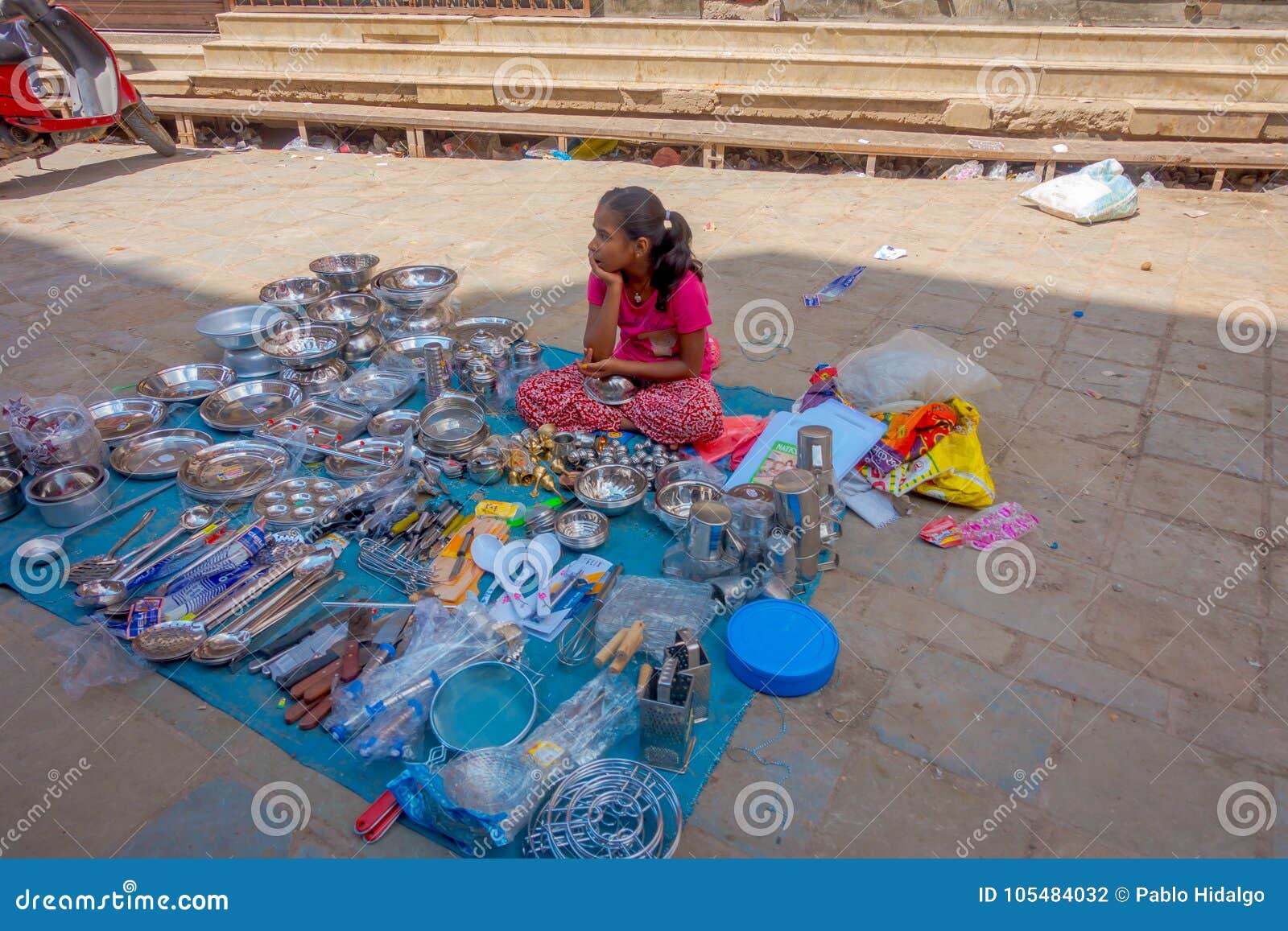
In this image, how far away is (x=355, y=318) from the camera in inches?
179

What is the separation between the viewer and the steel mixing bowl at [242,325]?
4.16 meters

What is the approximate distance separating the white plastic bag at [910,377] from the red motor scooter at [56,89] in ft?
26.6

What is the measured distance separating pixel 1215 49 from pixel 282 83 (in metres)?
10.2

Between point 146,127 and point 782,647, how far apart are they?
31.5 feet

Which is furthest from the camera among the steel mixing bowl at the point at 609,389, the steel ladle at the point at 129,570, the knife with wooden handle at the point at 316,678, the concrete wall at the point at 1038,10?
the concrete wall at the point at 1038,10

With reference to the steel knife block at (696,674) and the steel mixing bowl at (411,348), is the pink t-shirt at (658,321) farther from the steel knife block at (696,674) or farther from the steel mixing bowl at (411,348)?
the steel knife block at (696,674)

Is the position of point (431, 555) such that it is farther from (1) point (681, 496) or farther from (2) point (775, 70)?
(2) point (775, 70)

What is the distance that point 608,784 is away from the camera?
7.00ft

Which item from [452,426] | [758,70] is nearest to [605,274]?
[452,426]

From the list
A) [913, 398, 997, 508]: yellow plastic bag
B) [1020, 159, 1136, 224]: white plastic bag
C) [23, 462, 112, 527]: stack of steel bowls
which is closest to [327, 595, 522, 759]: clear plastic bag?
[23, 462, 112, 527]: stack of steel bowls

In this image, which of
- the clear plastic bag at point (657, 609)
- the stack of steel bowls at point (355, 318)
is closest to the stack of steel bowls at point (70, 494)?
the stack of steel bowls at point (355, 318)

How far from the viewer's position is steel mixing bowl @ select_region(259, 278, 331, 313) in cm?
455

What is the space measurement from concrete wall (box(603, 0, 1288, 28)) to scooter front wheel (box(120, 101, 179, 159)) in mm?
5449

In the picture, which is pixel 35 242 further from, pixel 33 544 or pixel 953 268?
pixel 953 268
